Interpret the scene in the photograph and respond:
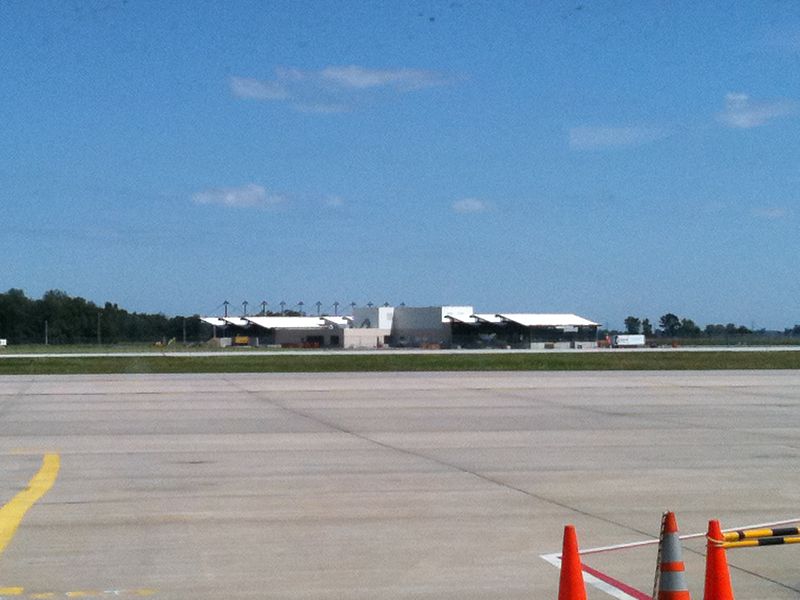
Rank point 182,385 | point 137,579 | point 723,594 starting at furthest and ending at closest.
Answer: point 182,385 → point 137,579 → point 723,594

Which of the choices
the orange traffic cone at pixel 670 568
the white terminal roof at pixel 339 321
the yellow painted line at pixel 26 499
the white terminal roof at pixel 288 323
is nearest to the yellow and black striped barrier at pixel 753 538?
the orange traffic cone at pixel 670 568

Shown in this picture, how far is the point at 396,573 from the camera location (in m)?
9.33

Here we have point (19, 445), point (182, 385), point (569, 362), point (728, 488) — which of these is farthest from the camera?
point (569, 362)

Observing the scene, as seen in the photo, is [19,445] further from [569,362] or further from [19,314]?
[19,314]

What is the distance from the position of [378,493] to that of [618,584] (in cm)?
512

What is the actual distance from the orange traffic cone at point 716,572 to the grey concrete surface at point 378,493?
1293 millimetres

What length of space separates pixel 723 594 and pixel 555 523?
4.32 metres

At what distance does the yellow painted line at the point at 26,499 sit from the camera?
36.8 feet

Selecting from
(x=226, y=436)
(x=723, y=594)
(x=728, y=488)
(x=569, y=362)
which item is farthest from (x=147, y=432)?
(x=569, y=362)

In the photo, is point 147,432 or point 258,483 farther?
point 147,432

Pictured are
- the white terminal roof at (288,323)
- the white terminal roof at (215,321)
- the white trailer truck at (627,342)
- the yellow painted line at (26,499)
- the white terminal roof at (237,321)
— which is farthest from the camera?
the white terminal roof at (215,321)

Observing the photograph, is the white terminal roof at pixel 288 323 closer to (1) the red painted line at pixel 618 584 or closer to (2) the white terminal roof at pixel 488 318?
(2) the white terminal roof at pixel 488 318

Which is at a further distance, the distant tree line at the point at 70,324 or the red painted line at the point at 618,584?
the distant tree line at the point at 70,324

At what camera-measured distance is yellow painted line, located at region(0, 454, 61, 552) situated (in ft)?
36.8
